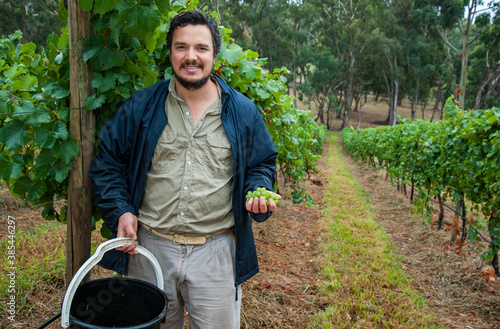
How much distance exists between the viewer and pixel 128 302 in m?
1.79

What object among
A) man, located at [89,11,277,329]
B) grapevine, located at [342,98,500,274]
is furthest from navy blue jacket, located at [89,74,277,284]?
grapevine, located at [342,98,500,274]

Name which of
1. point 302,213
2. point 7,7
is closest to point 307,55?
point 7,7

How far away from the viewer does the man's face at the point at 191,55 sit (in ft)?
6.20

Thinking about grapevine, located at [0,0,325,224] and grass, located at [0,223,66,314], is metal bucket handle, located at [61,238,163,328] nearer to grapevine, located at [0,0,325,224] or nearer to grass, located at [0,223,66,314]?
grapevine, located at [0,0,325,224]

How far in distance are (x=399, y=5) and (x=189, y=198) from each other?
4453cm

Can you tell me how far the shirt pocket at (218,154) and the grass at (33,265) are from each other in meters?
1.82

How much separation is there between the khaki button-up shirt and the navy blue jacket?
0.16 feet

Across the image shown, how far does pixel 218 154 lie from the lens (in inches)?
77.5

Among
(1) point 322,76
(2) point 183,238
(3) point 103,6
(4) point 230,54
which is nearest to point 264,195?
(2) point 183,238

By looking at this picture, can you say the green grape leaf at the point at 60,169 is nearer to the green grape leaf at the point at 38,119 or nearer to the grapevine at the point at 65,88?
the grapevine at the point at 65,88

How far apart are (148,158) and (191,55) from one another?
0.55 metres

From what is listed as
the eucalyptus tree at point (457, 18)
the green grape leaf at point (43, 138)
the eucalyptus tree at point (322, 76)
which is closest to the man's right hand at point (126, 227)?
the green grape leaf at point (43, 138)

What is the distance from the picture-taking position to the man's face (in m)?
1.89

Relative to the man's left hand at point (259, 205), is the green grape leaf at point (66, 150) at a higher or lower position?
higher
